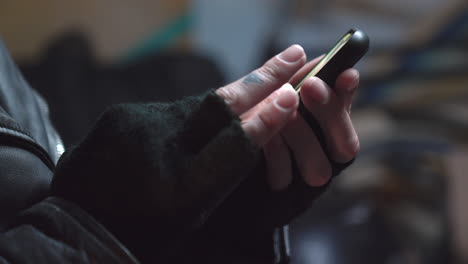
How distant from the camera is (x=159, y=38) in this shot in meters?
2.04

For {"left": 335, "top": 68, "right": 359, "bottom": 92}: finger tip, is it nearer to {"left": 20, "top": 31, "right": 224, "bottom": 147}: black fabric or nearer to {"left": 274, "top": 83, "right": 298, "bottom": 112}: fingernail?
{"left": 274, "top": 83, "right": 298, "bottom": 112}: fingernail

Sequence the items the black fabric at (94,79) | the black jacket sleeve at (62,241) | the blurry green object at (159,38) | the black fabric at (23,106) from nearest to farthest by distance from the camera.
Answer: the black jacket sleeve at (62,241) → the black fabric at (23,106) → the black fabric at (94,79) → the blurry green object at (159,38)

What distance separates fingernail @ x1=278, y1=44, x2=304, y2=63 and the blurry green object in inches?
63.8

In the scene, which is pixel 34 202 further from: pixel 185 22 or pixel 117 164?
pixel 185 22

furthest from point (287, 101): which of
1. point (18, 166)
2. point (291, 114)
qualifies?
point (18, 166)

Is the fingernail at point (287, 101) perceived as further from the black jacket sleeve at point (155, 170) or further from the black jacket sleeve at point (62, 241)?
Result: the black jacket sleeve at point (62, 241)

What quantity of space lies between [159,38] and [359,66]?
75 centimetres

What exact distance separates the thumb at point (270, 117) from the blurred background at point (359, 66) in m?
1.17

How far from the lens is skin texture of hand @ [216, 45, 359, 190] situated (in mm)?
401

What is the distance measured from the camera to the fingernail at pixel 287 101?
40 cm

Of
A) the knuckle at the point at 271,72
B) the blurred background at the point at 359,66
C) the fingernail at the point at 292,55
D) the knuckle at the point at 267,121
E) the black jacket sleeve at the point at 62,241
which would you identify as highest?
the fingernail at the point at 292,55

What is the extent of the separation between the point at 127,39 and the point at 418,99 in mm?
1091

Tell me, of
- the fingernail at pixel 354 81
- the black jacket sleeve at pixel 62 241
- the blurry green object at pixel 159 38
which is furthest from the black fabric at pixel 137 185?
the blurry green object at pixel 159 38

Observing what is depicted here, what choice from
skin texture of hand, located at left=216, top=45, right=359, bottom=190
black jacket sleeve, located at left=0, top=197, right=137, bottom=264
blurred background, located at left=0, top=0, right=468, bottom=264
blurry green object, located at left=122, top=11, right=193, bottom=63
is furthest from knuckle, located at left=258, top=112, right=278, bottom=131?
blurry green object, located at left=122, top=11, right=193, bottom=63
